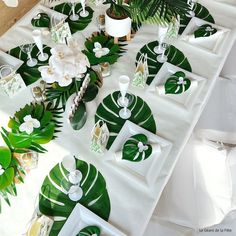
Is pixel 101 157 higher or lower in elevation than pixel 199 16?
lower

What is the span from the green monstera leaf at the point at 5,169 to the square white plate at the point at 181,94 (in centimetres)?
69

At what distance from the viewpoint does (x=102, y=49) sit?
1.66 m

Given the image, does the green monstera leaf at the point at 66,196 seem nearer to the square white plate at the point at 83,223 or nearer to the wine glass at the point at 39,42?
the square white plate at the point at 83,223

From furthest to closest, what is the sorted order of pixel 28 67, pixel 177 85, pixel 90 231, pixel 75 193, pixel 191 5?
1. pixel 191 5
2. pixel 28 67
3. pixel 177 85
4. pixel 75 193
5. pixel 90 231

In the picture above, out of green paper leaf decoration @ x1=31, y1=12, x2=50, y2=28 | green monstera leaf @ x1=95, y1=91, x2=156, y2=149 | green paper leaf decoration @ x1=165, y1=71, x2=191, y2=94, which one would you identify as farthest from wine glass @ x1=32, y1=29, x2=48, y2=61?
green paper leaf decoration @ x1=165, y1=71, x2=191, y2=94

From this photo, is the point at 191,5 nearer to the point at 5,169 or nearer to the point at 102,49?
the point at 102,49

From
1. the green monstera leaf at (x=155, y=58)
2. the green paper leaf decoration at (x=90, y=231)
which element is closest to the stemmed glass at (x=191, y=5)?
the green monstera leaf at (x=155, y=58)

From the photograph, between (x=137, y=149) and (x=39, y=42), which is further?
(x=39, y=42)

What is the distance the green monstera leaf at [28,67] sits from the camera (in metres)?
1.59

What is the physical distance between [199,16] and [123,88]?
0.81 metres

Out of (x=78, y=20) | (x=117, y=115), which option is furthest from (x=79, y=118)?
(x=78, y=20)

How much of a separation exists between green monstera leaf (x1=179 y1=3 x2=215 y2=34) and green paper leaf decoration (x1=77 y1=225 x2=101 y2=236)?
1172mm

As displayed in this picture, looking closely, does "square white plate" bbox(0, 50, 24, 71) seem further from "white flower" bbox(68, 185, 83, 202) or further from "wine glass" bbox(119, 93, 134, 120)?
"white flower" bbox(68, 185, 83, 202)

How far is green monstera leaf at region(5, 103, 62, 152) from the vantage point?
1373 millimetres
